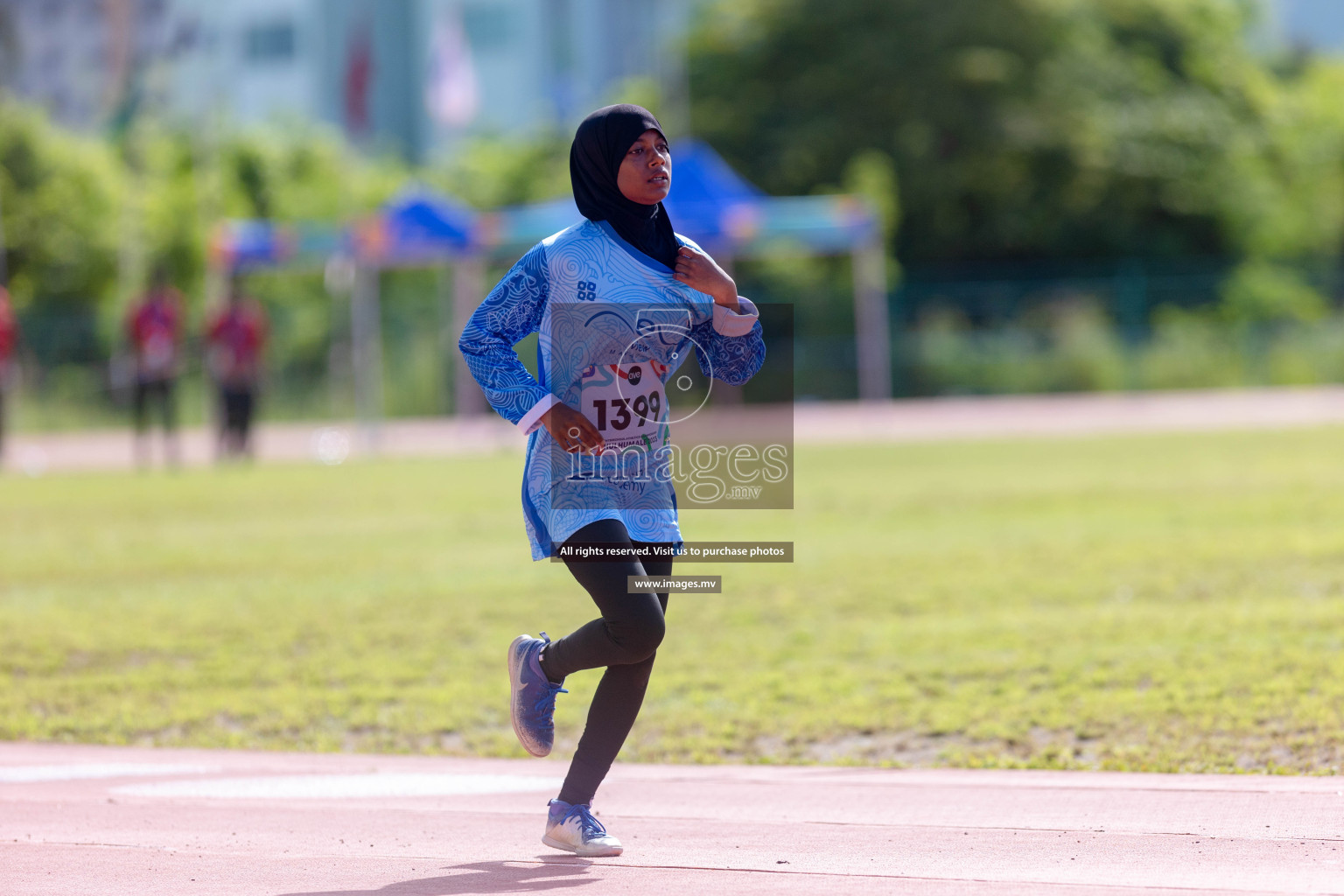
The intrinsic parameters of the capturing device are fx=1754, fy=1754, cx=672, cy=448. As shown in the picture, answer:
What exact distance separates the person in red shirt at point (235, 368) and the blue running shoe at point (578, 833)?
58.8 feet

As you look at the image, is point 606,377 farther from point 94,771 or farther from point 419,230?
point 419,230

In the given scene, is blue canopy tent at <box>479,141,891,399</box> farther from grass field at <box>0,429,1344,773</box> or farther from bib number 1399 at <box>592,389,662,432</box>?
bib number 1399 at <box>592,389,662,432</box>

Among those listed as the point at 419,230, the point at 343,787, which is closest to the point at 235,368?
the point at 419,230

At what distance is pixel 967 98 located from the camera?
132 feet

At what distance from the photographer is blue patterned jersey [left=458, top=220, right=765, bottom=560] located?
4.60 metres

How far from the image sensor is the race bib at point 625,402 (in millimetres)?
4582

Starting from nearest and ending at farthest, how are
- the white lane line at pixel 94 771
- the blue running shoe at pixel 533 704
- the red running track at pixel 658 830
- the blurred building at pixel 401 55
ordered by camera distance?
the red running track at pixel 658 830, the blue running shoe at pixel 533 704, the white lane line at pixel 94 771, the blurred building at pixel 401 55

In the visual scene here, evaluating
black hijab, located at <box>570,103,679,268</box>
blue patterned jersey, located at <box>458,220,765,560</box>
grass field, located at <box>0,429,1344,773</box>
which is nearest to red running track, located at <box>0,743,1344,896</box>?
grass field, located at <box>0,429,1344,773</box>

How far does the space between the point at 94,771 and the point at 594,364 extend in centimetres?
271

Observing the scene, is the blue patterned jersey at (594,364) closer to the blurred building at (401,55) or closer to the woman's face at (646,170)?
the woman's face at (646,170)

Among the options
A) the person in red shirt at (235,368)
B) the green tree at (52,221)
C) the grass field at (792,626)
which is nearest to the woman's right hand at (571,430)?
the grass field at (792,626)

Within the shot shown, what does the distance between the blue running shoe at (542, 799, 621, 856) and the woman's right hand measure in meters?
1.00

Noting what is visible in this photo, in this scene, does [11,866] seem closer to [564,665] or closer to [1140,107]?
[564,665]

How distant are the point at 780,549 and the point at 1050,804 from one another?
1.11 meters
